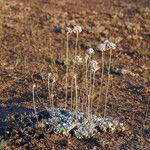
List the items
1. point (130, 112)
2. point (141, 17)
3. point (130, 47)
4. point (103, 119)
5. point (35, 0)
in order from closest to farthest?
point (103, 119), point (130, 112), point (130, 47), point (141, 17), point (35, 0)

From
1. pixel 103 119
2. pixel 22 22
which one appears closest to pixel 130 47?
pixel 22 22

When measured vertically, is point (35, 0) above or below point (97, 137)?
Answer: above

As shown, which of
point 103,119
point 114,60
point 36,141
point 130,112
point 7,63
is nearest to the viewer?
point 36,141

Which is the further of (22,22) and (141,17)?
(141,17)

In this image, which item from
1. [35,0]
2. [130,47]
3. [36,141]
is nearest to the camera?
[36,141]

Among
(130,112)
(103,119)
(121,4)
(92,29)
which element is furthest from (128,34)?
(103,119)

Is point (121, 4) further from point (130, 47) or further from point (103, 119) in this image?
point (103, 119)

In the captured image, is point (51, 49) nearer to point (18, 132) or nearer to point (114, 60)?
point (114, 60)
